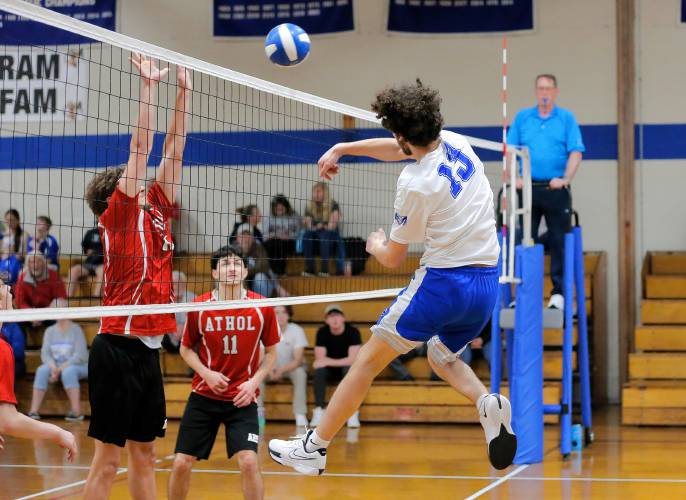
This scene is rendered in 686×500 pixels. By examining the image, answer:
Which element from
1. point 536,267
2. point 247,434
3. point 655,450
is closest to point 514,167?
point 536,267

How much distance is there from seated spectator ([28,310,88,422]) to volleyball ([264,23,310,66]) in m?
6.97

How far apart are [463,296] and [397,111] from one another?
0.88 meters

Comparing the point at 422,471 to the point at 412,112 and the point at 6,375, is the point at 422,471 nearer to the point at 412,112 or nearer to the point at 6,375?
the point at 6,375

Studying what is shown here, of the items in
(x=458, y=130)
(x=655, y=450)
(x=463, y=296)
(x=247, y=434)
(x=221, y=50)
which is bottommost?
(x=655, y=450)

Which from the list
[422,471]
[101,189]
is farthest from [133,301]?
[422,471]

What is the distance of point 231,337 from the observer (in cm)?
628

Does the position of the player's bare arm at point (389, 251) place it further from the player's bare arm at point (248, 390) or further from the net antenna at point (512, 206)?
the net antenna at point (512, 206)

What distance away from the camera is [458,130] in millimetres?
14109

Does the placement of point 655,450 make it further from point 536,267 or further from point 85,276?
point 85,276

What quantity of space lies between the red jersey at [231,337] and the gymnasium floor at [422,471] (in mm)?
1717

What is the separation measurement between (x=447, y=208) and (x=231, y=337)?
81.8 inches

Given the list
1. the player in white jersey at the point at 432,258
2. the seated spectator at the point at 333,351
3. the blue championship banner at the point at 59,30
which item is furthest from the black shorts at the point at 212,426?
the blue championship banner at the point at 59,30

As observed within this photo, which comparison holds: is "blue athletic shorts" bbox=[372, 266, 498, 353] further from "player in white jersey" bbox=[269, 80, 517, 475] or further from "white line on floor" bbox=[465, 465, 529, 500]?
"white line on floor" bbox=[465, 465, 529, 500]

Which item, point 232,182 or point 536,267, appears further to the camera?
point 232,182
